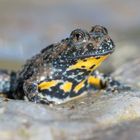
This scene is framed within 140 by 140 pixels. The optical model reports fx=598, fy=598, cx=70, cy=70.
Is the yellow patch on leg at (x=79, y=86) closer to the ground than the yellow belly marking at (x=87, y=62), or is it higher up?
closer to the ground

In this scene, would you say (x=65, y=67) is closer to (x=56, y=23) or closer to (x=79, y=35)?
(x=79, y=35)

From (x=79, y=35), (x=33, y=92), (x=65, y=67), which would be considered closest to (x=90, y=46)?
(x=79, y=35)

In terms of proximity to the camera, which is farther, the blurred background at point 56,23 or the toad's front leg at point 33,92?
the blurred background at point 56,23

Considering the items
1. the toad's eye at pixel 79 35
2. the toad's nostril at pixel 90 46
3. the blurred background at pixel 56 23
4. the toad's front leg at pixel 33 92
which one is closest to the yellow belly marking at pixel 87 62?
the toad's nostril at pixel 90 46

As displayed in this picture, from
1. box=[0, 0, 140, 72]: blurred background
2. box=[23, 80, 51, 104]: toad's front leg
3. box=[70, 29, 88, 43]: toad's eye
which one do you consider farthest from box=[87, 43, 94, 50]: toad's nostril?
box=[0, 0, 140, 72]: blurred background

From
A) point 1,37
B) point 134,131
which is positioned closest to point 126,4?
point 1,37

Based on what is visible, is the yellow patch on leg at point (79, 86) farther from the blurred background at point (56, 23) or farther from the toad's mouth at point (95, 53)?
the blurred background at point (56, 23)

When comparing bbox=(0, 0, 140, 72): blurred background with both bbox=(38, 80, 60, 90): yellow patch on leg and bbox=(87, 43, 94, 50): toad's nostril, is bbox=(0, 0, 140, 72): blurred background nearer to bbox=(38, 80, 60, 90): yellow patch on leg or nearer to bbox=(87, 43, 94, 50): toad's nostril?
bbox=(38, 80, 60, 90): yellow patch on leg
